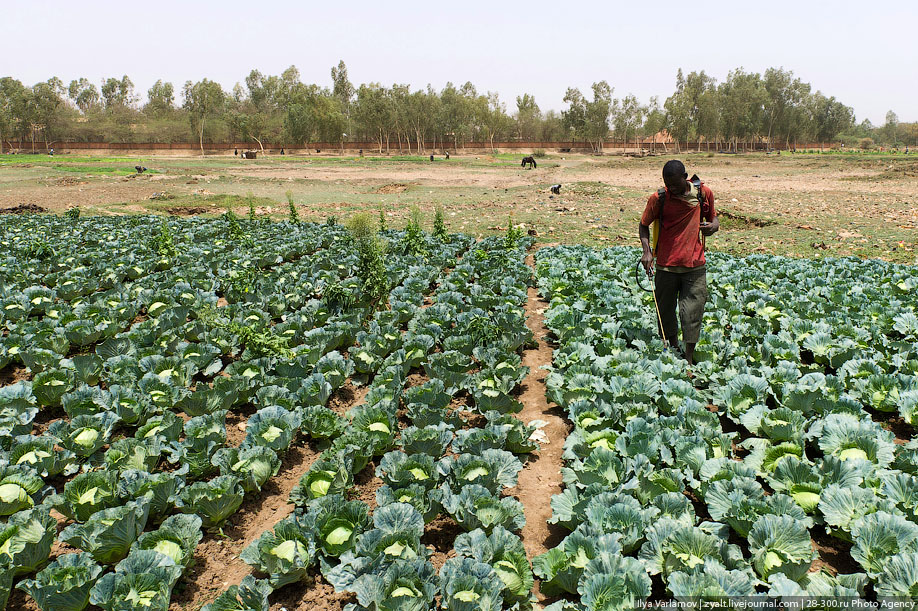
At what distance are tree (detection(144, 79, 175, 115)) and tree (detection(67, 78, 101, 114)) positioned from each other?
15025mm

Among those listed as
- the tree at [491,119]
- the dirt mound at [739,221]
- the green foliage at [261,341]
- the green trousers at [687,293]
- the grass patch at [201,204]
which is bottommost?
the green foliage at [261,341]

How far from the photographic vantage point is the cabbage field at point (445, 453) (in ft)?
10.1

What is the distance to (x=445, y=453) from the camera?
4.81 meters

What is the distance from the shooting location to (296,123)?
73812 mm

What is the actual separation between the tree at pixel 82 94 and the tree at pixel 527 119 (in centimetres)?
9393

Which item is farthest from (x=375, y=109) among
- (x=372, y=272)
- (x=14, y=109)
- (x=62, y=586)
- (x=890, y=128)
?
(x=890, y=128)

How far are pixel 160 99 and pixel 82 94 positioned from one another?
79.5 feet

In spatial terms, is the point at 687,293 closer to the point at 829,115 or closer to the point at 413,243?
the point at 413,243

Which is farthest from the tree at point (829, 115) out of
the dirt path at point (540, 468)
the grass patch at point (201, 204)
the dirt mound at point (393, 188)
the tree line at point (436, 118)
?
the dirt path at point (540, 468)

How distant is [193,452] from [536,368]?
4074mm

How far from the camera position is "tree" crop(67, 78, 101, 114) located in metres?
119

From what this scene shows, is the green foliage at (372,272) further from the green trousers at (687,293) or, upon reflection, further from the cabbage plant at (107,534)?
the cabbage plant at (107,534)

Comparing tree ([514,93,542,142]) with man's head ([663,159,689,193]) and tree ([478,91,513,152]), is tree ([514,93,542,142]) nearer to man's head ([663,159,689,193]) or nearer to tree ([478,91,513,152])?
tree ([478,91,513,152])

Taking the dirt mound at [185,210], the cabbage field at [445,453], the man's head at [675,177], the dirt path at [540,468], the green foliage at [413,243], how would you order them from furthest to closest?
the dirt mound at [185,210] → the green foliage at [413,243] → the man's head at [675,177] → the dirt path at [540,468] → the cabbage field at [445,453]
